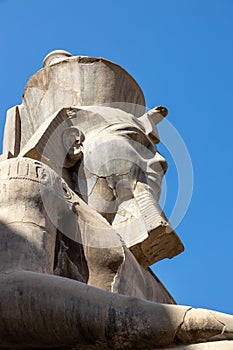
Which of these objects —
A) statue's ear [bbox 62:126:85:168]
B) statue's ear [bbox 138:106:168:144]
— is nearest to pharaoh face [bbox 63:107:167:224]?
statue's ear [bbox 62:126:85:168]

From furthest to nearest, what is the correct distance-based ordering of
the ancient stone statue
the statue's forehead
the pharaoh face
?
the statue's forehead
the pharaoh face
the ancient stone statue

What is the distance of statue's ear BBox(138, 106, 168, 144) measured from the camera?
7.70 meters

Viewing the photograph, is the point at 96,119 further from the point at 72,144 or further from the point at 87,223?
the point at 87,223

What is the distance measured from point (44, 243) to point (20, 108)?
307 centimetres

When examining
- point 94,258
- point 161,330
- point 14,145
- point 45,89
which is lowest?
point 161,330

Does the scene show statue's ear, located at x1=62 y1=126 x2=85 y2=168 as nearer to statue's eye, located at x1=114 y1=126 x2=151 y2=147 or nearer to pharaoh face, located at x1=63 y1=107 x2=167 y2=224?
pharaoh face, located at x1=63 y1=107 x2=167 y2=224

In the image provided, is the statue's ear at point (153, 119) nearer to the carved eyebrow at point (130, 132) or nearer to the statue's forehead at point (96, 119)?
the statue's forehead at point (96, 119)

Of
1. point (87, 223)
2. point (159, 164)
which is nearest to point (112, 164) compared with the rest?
point (159, 164)

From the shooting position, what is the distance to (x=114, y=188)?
6957 mm

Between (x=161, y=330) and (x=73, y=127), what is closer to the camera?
(x=161, y=330)

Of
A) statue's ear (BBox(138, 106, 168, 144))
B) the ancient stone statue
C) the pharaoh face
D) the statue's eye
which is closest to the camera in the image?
the ancient stone statue

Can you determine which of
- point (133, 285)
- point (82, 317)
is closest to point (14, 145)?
point (133, 285)

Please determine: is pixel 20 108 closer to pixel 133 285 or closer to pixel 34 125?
pixel 34 125

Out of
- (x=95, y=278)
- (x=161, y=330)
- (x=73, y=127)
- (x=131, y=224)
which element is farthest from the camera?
(x=73, y=127)
